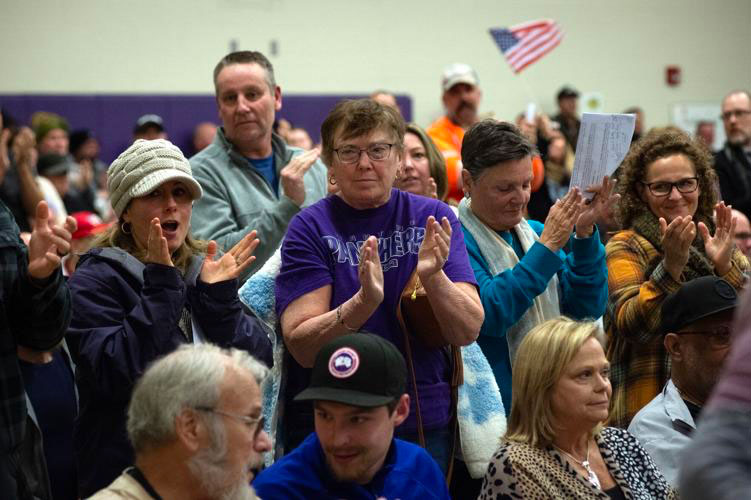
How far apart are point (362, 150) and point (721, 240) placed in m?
1.32

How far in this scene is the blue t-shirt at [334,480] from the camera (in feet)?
8.38

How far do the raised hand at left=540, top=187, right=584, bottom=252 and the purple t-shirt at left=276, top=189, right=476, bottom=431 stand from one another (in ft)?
1.04

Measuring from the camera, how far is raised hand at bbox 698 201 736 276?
363 cm

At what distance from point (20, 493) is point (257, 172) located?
174cm

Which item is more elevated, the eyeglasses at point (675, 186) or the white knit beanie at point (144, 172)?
the white knit beanie at point (144, 172)

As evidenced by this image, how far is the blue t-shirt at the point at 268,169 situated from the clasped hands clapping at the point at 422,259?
3.76ft

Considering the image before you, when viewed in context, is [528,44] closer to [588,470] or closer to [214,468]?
[588,470]

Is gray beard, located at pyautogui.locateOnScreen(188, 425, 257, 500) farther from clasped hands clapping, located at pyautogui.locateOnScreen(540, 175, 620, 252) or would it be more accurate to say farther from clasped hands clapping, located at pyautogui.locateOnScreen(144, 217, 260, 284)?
clasped hands clapping, located at pyautogui.locateOnScreen(540, 175, 620, 252)

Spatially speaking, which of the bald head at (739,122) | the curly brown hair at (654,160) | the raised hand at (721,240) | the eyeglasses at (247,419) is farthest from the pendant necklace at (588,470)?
the bald head at (739,122)

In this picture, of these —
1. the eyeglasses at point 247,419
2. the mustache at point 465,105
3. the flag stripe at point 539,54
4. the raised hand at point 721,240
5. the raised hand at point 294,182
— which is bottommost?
the eyeglasses at point 247,419

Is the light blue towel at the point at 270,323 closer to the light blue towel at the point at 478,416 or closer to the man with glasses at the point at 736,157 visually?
the light blue towel at the point at 478,416

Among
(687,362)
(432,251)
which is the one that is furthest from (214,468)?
(687,362)

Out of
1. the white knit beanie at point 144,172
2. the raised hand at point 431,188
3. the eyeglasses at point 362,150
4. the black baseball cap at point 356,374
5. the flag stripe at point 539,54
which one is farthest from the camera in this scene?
the flag stripe at point 539,54

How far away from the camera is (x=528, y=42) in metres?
8.12
